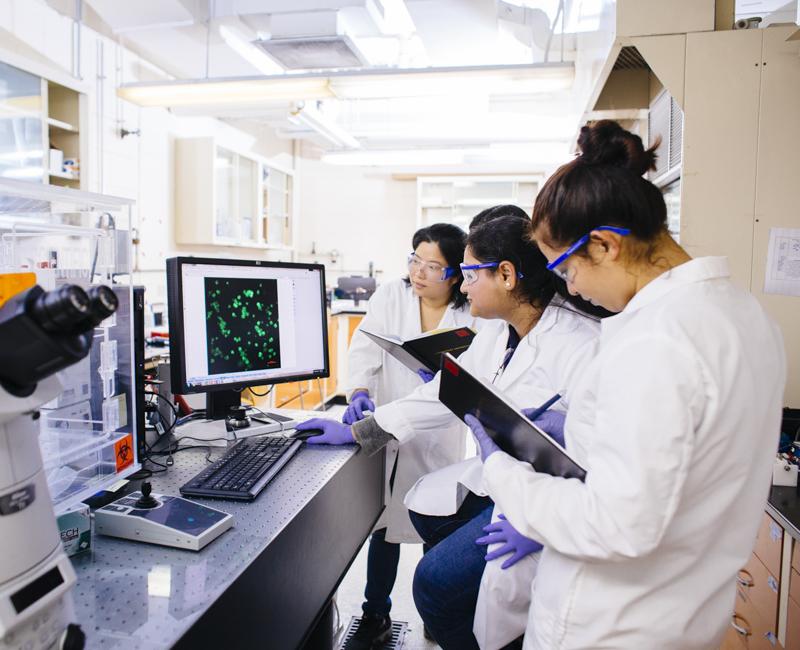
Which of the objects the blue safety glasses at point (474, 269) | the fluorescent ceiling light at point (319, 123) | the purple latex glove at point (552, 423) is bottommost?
the purple latex glove at point (552, 423)

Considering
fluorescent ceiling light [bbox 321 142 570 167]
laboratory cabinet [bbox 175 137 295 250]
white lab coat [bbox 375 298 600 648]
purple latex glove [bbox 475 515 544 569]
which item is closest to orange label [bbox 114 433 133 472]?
white lab coat [bbox 375 298 600 648]

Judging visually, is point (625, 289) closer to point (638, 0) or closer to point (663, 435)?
point (663, 435)

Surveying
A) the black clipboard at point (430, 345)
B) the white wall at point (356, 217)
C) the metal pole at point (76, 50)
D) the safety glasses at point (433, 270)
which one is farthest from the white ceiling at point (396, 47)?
the black clipboard at point (430, 345)

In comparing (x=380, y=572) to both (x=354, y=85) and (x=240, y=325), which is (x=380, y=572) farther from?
(x=354, y=85)

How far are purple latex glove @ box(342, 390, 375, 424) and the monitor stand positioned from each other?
0.32m

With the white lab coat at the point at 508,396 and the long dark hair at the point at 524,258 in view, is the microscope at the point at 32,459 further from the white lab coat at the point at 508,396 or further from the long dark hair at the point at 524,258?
the long dark hair at the point at 524,258

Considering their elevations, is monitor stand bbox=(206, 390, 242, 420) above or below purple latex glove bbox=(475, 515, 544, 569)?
above

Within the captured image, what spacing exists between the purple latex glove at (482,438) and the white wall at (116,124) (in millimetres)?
2860

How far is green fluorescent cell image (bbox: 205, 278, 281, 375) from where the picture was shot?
4.84 ft

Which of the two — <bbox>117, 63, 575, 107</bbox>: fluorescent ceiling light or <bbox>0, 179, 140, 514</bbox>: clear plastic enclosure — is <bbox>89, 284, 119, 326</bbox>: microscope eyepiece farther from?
<bbox>117, 63, 575, 107</bbox>: fluorescent ceiling light

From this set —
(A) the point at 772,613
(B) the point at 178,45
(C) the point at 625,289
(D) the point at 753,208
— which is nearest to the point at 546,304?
(C) the point at 625,289

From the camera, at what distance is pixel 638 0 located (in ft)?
5.67

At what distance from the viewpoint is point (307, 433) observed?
156cm

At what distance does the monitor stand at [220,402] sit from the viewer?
1.60 metres
